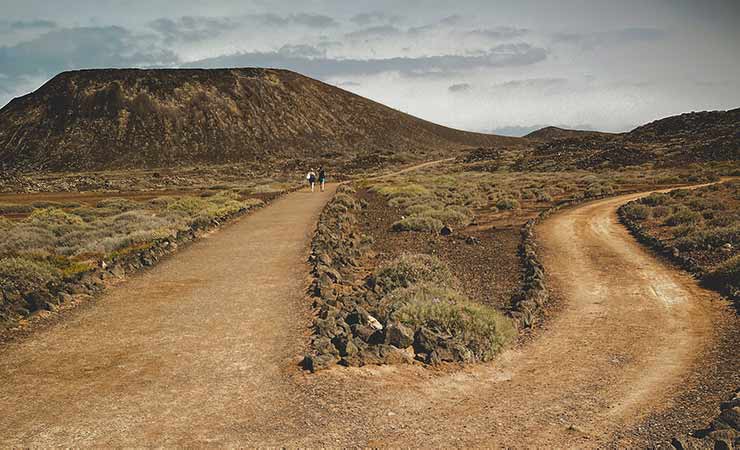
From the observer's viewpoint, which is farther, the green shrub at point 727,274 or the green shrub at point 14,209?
the green shrub at point 14,209

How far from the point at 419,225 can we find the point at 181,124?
103241 millimetres

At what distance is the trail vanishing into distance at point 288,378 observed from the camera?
5.82 metres

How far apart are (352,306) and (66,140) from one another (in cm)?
11612

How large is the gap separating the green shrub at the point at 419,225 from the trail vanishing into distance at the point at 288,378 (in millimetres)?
9054

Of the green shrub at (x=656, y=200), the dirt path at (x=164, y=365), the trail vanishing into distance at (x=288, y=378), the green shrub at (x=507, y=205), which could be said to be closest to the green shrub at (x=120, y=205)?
the dirt path at (x=164, y=365)

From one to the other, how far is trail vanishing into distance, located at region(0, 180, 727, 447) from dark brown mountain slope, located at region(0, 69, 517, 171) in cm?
8985

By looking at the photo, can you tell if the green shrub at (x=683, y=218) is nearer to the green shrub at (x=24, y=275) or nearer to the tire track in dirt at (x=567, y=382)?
the tire track in dirt at (x=567, y=382)

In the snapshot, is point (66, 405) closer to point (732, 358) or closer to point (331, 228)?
point (732, 358)

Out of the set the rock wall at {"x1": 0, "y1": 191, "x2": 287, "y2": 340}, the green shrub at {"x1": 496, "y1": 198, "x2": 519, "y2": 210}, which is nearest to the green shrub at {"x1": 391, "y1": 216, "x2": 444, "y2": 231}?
the green shrub at {"x1": 496, "y1": 198, "x2": 519, "y2": 210}

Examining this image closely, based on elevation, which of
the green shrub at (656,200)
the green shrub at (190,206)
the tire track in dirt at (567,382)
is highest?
the green shrub at (656,200)

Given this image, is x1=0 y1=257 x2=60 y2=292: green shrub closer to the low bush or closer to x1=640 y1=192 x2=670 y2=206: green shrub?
the low bush

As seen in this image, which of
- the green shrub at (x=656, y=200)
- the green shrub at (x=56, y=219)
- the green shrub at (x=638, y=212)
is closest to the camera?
the green shrub at (x=56, y=219)

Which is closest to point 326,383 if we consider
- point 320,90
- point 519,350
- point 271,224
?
point 519,350

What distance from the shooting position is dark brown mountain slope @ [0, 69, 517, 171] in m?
103
